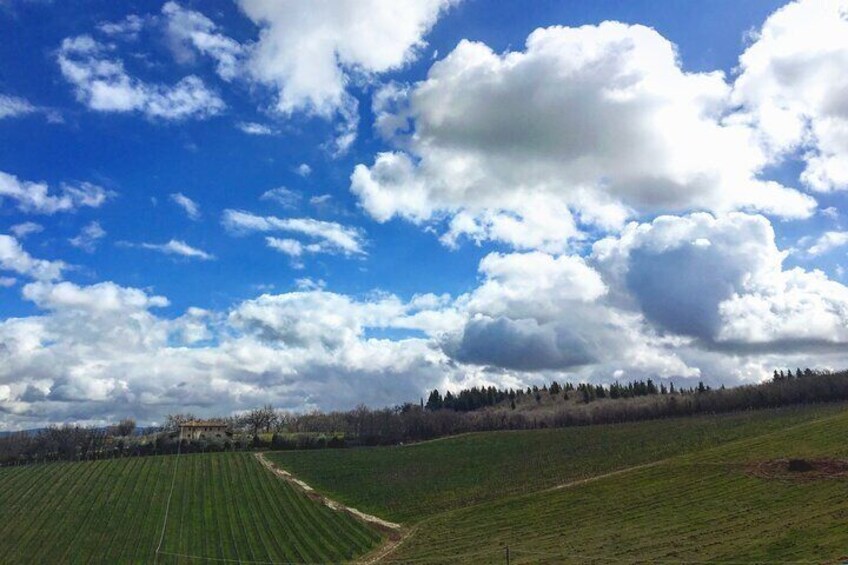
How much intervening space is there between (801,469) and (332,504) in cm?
5869

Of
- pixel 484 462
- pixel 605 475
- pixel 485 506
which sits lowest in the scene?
pixel 485 506

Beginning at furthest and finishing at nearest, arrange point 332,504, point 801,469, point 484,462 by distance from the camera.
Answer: point 484,462
point 332,504
point 801,469

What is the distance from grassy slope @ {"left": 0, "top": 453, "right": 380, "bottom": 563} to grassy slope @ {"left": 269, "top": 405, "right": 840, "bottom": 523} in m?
9.26

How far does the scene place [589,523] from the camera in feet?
196

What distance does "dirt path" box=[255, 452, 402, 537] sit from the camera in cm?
7144

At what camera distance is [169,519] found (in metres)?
76.6

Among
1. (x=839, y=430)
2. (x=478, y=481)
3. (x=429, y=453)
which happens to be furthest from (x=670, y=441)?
(x=429, y=453)

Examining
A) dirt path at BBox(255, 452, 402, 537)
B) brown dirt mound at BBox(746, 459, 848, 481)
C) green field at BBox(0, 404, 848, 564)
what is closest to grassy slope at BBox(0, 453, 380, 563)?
green field at BBox(0, 404, 848, 564)

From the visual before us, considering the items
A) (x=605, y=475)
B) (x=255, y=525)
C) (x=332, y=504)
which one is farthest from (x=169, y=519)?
(x=605, y=475)

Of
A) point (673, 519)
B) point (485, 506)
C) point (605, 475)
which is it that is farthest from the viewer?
point (605, 475)

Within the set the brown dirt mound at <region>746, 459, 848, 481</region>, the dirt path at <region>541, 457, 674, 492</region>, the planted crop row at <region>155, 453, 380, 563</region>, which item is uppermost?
the brown dirt mound at <region>746, 459, 848, 481</region>

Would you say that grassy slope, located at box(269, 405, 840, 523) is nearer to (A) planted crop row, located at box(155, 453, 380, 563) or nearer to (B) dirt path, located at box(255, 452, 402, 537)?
(B) dirt path, located at box(255, 452, 402, 537)

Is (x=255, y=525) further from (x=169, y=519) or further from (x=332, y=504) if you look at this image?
(x=332, y=504)

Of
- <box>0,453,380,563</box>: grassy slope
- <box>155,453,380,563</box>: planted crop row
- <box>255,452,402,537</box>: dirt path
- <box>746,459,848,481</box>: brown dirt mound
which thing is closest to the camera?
<box>155,453,380,563</box>: planted crop row
